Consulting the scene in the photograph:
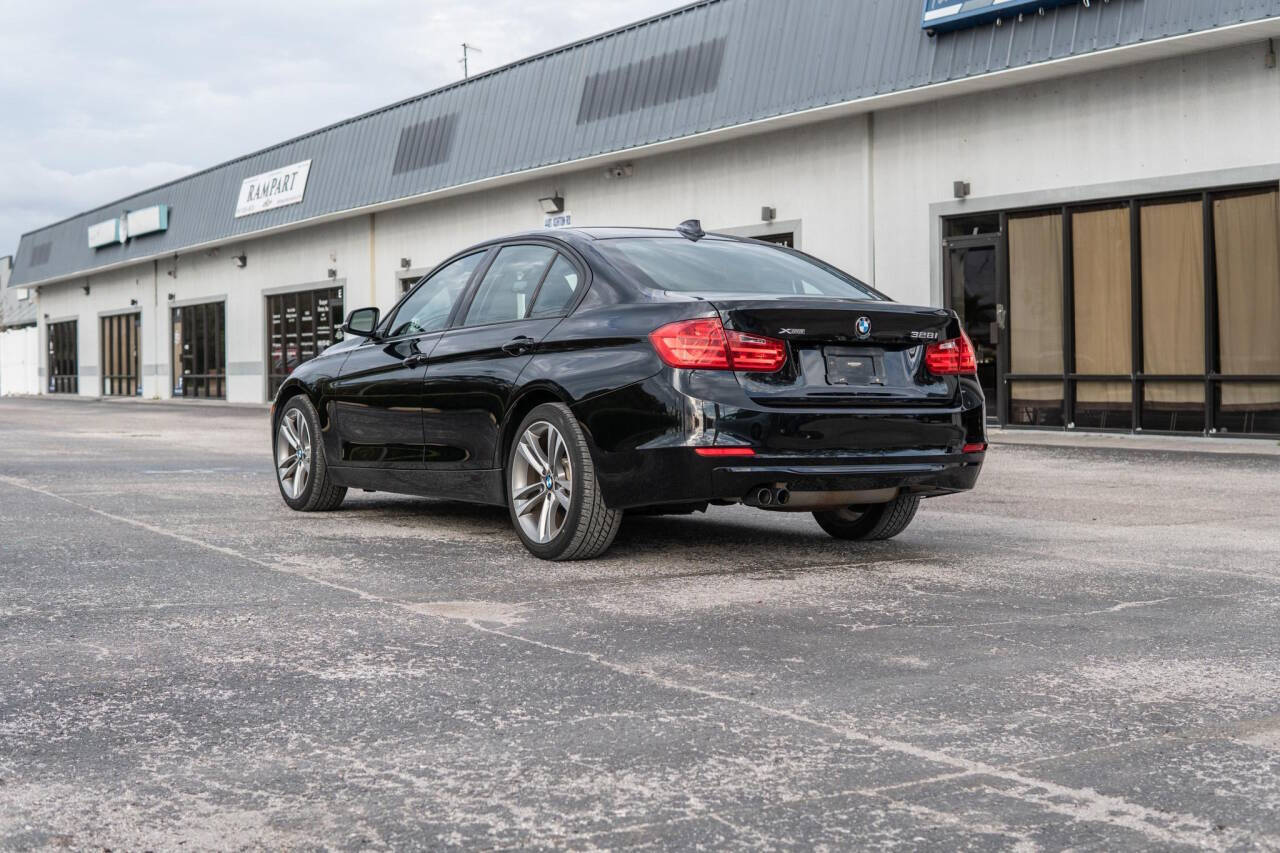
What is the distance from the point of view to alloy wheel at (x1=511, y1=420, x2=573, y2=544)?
6.59 meters

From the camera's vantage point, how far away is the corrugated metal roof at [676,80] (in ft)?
52.3

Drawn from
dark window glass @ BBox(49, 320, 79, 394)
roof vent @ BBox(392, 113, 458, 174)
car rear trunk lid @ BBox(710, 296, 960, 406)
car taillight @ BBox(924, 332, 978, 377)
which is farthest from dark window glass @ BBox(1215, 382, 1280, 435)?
dark window glass @ BBox(49, 320, 79, 394)

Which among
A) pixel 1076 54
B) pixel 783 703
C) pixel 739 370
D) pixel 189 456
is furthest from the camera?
pixel 1076 54

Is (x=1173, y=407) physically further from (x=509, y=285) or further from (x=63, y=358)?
(x=63, y=358)

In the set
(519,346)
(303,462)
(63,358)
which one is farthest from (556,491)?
(63,358)

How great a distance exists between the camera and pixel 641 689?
13.5 ft

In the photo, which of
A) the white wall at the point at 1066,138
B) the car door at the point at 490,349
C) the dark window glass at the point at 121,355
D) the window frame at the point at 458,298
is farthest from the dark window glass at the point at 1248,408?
the dark window glass at the point at 121,355

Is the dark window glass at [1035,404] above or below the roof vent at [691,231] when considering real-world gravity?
below

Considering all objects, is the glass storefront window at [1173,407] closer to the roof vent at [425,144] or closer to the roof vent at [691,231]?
the roof vent at [691,231]

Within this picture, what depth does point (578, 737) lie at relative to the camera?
3.62 m

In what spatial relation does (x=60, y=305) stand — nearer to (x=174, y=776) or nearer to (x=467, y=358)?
(x=467, y=358)

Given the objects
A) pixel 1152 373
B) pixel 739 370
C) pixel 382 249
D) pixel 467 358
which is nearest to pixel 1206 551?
pixel 739 370

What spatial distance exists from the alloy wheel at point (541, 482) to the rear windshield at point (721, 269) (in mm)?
869

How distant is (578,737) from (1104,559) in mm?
4008
